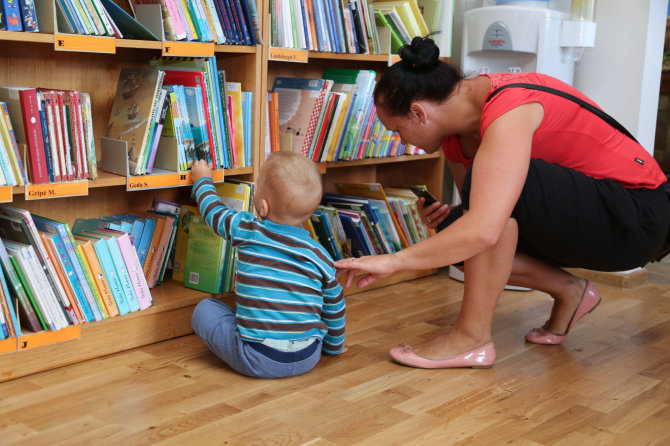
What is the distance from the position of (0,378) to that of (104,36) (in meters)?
0.92

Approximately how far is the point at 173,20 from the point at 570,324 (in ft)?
4.97

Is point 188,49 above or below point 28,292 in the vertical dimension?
above

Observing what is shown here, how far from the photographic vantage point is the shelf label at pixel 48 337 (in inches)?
72.8

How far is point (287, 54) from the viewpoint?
2432 millimetres

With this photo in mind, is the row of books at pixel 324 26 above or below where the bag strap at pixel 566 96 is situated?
above

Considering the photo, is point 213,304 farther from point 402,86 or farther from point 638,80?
point 638,80

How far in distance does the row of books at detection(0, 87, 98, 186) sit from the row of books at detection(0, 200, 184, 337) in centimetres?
12

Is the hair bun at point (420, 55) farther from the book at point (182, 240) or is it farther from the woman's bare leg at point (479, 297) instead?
the book at point (182, 240)

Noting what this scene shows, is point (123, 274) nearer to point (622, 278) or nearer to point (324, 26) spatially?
point (324, 26)

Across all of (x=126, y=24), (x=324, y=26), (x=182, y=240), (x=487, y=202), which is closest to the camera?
(x=487, y=202)

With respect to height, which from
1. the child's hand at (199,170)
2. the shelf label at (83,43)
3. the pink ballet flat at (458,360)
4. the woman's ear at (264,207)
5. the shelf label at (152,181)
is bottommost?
the pink ballet flat at (458,360)

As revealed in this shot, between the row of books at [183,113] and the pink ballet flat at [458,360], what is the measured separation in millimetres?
824

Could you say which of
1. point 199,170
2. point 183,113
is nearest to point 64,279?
point 199,170

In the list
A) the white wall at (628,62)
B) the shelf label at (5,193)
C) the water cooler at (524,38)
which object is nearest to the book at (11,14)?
the shelf label at (5,193)
